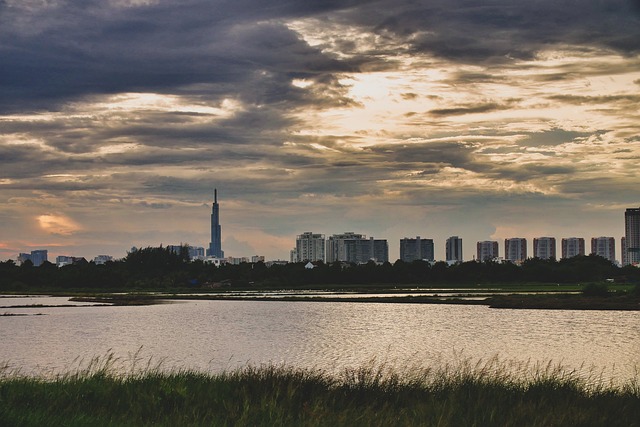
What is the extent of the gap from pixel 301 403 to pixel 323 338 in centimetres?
3452

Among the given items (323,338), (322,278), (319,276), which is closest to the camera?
(323,338)

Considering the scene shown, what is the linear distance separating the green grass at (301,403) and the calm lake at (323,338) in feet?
22.5

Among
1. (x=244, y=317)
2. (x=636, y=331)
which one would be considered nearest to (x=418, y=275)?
(x=244, y=317)

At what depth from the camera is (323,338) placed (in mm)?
51625

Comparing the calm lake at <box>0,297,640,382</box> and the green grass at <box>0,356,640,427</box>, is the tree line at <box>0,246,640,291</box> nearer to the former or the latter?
the calm lake at <box>0,297,640,382</box>

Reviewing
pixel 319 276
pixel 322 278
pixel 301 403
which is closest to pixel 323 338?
pixel 301 403

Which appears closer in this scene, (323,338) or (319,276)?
(323,338)

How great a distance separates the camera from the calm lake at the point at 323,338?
37.8 meters

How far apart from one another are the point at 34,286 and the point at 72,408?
6007 inches

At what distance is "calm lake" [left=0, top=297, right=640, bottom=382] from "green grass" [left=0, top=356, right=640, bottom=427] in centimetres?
684

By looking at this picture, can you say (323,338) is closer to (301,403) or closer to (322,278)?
(301,403)

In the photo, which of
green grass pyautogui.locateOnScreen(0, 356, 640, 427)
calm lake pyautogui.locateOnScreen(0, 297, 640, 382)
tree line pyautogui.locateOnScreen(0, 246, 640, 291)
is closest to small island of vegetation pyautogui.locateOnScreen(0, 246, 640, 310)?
tree line pyautogui.locateOnScreen(0, 246, 640, 291)

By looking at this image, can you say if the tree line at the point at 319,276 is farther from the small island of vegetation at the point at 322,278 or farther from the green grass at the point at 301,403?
the green grass at the point at 301,403

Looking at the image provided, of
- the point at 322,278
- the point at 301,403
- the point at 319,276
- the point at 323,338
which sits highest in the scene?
the point at 301,403
